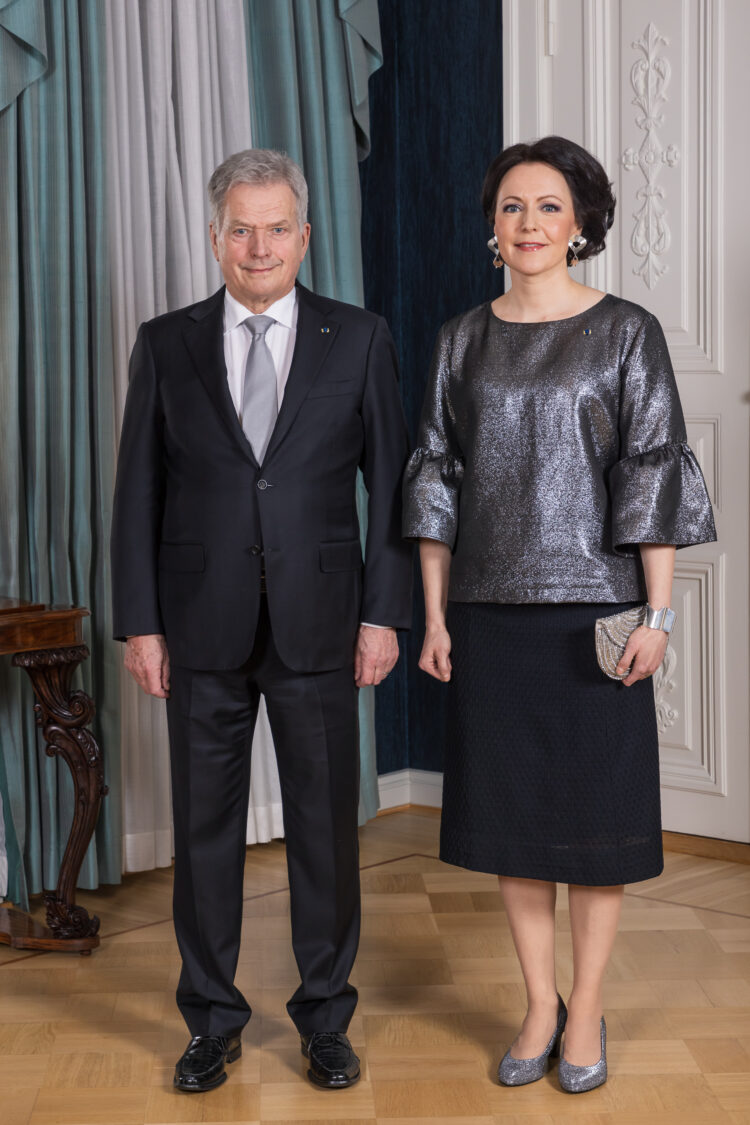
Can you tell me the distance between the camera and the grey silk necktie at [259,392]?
7.20ft

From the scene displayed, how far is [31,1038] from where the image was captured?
244cm

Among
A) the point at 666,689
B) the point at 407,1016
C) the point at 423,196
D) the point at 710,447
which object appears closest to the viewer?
the point at 407,1016

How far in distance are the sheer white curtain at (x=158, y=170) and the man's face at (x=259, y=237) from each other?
48.0 inches

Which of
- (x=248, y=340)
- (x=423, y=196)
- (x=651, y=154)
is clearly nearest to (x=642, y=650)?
(x=248, y=340)

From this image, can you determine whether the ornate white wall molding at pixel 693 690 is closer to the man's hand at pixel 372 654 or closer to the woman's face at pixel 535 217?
the man's hand at pixel 372 654

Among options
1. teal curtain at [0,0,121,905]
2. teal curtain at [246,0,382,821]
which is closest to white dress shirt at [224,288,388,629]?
teal curtain at [0,0,121,905]

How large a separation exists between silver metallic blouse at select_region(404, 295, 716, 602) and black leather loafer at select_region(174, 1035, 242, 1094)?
2.92 feet

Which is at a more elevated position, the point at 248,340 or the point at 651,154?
the point at 651,154

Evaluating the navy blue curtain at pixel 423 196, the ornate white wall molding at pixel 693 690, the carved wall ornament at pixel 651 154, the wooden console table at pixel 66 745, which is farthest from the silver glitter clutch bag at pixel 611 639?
the navy blue curtain at pixel 423 196

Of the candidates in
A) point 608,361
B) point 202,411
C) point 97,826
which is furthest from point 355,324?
point 97,826

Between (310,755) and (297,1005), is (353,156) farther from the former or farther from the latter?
(297,1005)

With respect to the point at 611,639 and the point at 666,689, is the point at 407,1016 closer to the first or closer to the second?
the point at 611,639

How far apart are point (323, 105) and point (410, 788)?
6.76 feet

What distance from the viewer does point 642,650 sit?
2.06 m
